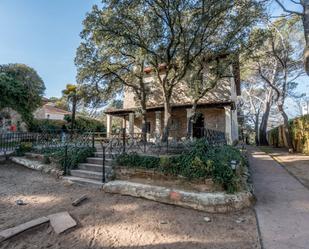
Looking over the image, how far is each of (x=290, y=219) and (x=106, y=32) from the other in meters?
8.96

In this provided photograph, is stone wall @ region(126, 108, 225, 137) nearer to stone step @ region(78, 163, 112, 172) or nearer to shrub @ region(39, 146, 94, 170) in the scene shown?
shrub @ region(39, 146, 94, 170)

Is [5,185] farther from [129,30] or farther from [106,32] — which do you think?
[129,30]

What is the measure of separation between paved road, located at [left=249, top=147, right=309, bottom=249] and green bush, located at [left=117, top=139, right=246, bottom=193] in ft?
2.46

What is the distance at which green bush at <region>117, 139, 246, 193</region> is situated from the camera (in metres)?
4.34

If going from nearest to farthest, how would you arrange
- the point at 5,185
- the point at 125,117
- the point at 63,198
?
the point at 63,198, the point at 5,185, the point at 125,117

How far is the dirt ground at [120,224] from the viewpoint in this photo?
2.97 m

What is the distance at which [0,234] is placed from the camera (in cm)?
307

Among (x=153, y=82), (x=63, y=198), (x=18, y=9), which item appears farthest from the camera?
(x=153, y=82)

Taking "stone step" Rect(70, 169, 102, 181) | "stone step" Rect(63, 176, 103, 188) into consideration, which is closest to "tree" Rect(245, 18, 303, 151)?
"stone step" Rect(70, 169, 102, 181)

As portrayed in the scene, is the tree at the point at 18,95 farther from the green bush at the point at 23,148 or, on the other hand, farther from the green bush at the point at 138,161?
the green bush at the point at 138,161

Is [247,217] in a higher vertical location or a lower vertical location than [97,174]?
lower

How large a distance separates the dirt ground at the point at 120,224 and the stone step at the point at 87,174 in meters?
0.66

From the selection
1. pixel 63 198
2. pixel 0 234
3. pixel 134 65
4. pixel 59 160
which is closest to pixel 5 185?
pixel 59 160

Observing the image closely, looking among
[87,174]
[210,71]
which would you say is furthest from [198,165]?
[210,71]
